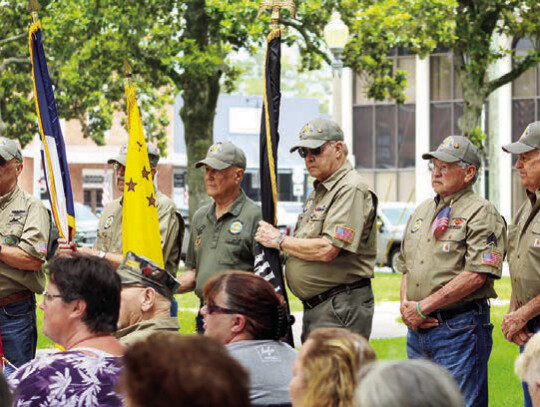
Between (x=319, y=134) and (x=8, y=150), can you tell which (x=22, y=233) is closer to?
(x=8, y=150)

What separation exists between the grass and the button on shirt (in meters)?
1.46

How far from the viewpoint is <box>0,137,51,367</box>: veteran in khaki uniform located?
Answer: 24.9 feet

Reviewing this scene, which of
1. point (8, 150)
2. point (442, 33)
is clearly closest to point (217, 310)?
point (8, 150)

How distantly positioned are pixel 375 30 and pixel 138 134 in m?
11.5

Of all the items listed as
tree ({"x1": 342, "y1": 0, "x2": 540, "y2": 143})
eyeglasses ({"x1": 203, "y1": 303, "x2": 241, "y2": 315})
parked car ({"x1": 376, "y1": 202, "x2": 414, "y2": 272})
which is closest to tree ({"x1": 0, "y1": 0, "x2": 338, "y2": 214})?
tree ({"x1": 342, "y1": 0, "x2": 540, "y2": 143})

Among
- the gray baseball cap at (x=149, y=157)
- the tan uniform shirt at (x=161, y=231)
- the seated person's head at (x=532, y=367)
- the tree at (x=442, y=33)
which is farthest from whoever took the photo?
the tree at (x=442, y=33)

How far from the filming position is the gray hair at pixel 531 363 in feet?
12.4

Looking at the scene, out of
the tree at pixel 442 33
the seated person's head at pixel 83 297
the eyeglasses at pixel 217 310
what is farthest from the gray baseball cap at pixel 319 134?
the tree at pixel 442 33

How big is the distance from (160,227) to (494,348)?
198 inches

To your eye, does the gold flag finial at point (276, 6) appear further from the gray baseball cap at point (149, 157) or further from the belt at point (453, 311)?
the belt at point (453, 311)

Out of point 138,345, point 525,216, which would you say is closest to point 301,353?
point 138,345

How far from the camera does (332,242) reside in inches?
261

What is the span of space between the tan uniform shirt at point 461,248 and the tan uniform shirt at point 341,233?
326 mm

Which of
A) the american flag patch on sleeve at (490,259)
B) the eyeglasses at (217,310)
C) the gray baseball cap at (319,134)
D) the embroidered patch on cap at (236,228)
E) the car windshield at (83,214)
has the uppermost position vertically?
the gray baseball cap at (319,134)
